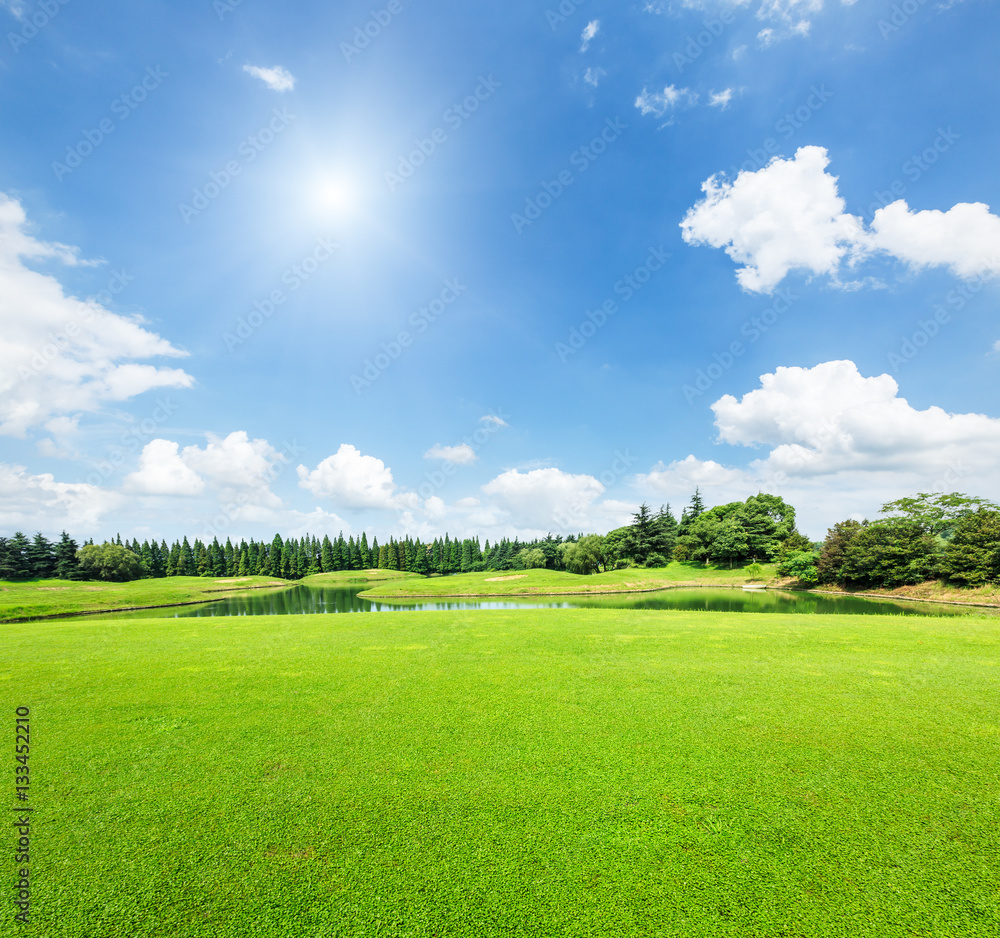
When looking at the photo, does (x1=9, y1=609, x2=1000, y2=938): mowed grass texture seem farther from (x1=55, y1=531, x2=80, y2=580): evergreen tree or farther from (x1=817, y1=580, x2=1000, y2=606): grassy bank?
(x1=55, y1=531, x2=80, y2=580): evergreen tree

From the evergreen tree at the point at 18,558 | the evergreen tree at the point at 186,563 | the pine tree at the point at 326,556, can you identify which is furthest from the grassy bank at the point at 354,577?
the evergreen tree at the point at 18,558

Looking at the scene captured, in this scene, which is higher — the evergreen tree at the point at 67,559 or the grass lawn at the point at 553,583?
the evergreen tree at the point at 67,559

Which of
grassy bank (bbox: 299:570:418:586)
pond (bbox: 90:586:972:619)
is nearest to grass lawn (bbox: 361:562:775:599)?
pond (bbox: 90:586:972:619)

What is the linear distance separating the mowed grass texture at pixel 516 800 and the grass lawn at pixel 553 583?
38.0 metres

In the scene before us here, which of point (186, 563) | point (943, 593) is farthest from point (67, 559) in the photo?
point (943, 593)

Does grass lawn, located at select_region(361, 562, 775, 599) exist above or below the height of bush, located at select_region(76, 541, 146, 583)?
below

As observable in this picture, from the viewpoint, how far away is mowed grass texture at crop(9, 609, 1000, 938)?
3.36 metres

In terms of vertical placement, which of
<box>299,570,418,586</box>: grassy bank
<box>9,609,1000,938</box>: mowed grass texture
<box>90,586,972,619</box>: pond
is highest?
<box>9,609,1000,938</box>: mowed grass texture

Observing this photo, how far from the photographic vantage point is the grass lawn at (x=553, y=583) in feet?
153

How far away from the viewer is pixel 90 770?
A: 17.5 ft

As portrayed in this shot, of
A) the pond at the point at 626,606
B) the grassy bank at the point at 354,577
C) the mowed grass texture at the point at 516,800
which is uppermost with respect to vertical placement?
the mowed grass texture at the point at 516,800

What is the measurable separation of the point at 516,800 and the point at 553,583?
4660cm

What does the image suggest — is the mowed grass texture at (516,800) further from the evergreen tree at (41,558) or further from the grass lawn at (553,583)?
the evergreen tree at (41,558)

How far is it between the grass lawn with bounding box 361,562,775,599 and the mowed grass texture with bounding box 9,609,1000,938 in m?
38.0
